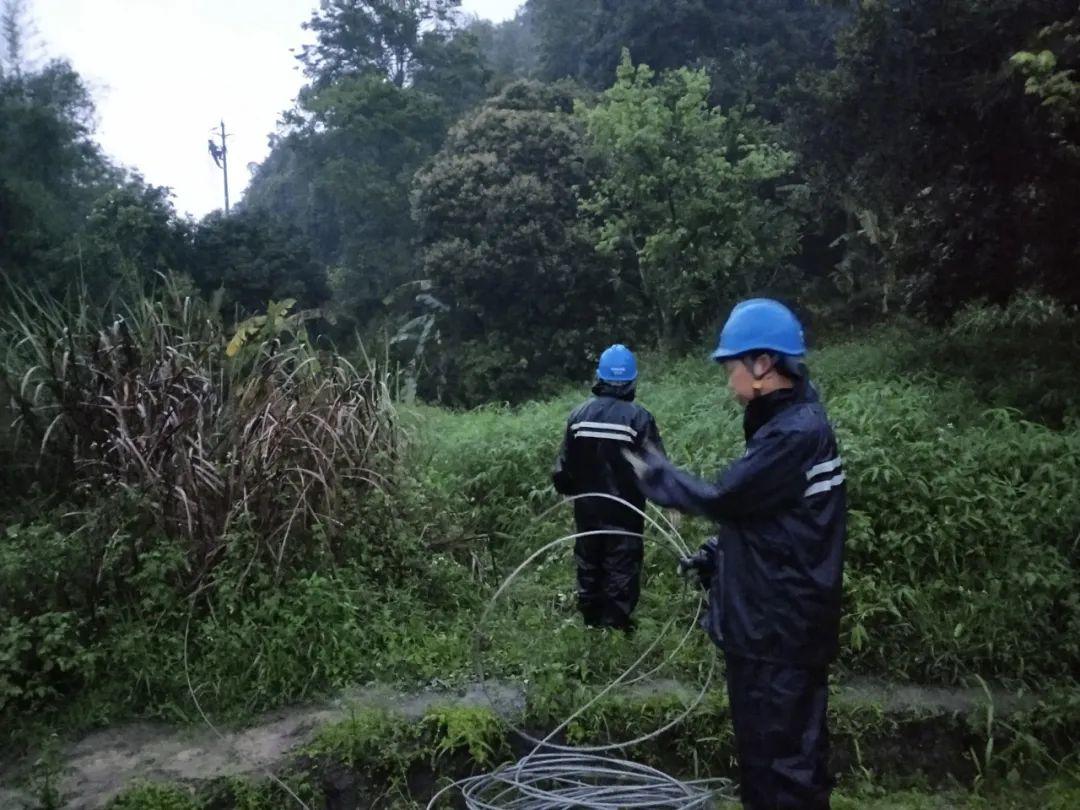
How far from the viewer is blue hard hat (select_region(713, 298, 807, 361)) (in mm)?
2713

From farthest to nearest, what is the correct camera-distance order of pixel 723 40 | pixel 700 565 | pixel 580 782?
pixel 723 40
pixel 580 782
pixel 700 565

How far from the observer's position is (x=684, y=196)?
567 inches

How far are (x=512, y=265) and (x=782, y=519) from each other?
13770 millimetres

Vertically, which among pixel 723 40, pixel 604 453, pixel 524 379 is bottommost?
pixel 524 379

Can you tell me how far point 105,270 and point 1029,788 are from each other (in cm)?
983

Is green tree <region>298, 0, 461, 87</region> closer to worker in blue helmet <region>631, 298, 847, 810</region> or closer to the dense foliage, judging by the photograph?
the dense foliage

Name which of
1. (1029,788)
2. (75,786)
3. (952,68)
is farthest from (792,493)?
(952,68)

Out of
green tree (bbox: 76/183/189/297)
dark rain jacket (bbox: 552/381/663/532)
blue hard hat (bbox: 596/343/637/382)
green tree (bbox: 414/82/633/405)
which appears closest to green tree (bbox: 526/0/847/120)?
green tree (bbox: 414/82/633/405)

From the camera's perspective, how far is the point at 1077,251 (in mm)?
7594

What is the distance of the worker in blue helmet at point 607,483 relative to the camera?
4684 mm

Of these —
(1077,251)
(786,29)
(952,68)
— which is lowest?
(1077,251)

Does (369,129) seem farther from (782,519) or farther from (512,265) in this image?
(782,519)

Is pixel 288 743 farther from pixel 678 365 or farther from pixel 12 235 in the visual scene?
pixel 678 365

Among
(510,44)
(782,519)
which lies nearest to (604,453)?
(782,519)
